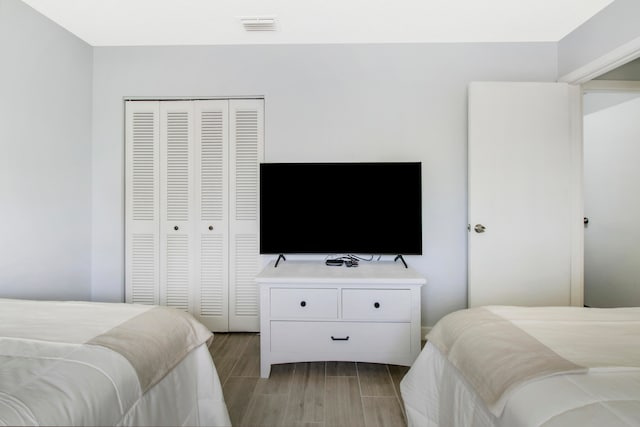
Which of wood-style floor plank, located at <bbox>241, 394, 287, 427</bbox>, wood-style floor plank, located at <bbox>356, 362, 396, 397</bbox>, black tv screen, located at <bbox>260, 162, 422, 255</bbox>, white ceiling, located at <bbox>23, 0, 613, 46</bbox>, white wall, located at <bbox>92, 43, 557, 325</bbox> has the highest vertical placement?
white ceiling, located at <bbox>23, 0, 613, 46</bbox>

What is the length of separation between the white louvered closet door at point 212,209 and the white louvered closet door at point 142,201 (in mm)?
352

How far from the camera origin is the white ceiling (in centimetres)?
205

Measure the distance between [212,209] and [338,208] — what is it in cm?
106

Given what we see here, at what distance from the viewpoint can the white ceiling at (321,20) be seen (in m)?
2.05

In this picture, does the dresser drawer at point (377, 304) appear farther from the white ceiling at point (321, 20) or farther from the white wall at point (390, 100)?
the white ceiling at point (321, 20)

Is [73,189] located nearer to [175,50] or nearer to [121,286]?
[121,286]

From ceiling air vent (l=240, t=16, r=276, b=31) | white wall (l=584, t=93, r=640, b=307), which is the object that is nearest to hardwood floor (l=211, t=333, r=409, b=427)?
ceiling air vent (l=240, t=16, r=276, b=31)

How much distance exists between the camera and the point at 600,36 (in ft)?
6.88

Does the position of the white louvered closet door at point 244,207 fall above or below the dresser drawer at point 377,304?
above

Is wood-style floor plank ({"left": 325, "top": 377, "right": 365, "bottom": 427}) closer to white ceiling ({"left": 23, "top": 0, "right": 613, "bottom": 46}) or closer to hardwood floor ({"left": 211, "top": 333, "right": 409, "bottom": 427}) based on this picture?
hardwood floor ({"left": 211, "top": 333, "right": 409, "bottom": 427})

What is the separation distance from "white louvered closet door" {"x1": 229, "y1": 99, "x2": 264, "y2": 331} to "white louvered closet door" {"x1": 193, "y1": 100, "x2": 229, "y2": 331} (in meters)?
0.05

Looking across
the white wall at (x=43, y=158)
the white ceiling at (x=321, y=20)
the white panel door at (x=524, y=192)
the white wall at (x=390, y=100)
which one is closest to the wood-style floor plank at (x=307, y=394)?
the white wall at (x=390, y=100)

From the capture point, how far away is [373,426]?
1561mm

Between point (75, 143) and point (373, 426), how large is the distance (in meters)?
2.82
